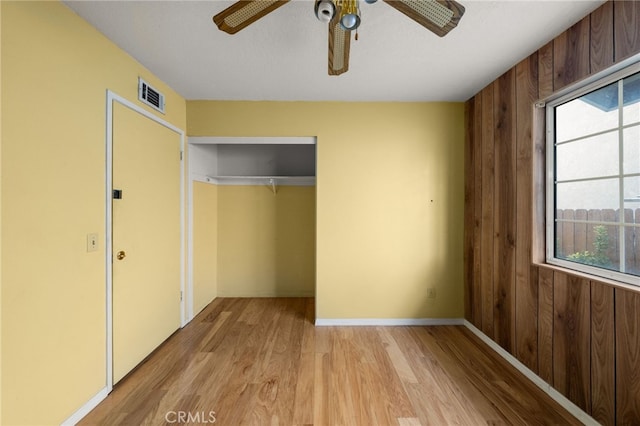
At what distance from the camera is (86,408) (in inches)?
60.7

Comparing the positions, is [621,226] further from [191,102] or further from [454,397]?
[191,102]

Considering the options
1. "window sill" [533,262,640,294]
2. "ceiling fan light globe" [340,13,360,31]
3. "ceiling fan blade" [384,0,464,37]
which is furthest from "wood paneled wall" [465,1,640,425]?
"ceiling fan light globe" [340,13,360,31]

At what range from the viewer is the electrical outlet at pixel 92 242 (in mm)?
1550

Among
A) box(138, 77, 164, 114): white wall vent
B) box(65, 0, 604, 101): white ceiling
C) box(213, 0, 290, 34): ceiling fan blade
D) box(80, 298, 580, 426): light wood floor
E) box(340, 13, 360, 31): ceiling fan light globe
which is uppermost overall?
box(65, 0, 604, 101): white ceiling

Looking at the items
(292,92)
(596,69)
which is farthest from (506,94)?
(292,92)

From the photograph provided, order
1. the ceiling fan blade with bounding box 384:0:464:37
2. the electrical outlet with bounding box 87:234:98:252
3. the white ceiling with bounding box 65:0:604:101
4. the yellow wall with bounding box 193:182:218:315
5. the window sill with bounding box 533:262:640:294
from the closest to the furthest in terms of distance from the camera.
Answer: the ceiling fan blade with bounding box 384:0:464:37, the window sill with bounding box 533:262:640:294, the white ceiling with bounding box 65:0:604:101, the electrical outlet with bounding box 87:234:98:252, the yellow wall with bounding box 193:182:218:315

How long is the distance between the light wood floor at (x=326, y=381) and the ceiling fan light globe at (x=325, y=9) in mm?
2093

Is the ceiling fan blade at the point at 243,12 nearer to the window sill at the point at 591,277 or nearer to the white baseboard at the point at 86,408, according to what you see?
the window sill at the point at 591,277

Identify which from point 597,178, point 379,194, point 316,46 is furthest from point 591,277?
point 316,46

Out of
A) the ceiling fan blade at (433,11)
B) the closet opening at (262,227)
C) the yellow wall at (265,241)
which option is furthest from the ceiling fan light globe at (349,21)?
the yellow wall at (265,241)

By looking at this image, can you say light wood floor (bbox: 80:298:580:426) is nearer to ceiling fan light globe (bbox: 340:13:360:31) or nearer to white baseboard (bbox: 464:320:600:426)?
white baseboard (bbox: 464:320:600:426)

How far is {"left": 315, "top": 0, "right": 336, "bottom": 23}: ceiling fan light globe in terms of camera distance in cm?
102

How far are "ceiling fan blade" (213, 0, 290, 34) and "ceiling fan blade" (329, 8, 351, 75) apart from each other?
0.80 feet

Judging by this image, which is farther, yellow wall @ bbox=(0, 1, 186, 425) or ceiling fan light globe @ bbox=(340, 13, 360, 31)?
yellow wall @ bbox=(0, 1, 186, 425)
